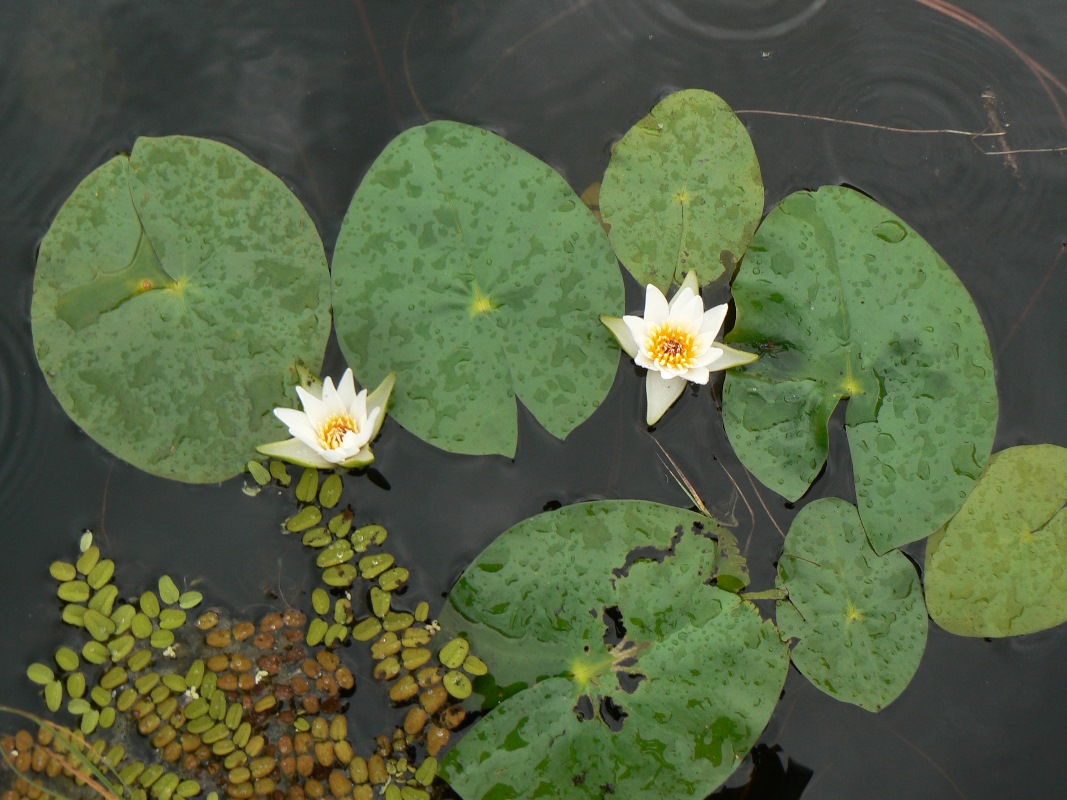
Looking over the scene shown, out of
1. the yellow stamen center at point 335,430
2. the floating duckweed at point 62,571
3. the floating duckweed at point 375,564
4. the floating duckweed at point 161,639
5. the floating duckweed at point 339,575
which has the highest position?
the yellow stamen center at point 335,430

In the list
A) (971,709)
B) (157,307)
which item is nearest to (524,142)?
(157,307)

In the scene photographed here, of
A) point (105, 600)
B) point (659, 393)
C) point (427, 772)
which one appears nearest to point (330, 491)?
point (105, 600)

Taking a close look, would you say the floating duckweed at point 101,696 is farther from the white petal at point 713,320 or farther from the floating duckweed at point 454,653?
the white petal at point 713,320

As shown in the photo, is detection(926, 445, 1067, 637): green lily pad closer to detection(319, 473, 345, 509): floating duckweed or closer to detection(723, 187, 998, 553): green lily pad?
detection(723, 187, 998, 553): green lily pad

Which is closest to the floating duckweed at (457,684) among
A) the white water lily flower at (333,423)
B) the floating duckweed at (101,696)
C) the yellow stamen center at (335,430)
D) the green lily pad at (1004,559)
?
the white water lily flower at (333,423)

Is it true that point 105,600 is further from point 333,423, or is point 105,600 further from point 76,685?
point 333,423

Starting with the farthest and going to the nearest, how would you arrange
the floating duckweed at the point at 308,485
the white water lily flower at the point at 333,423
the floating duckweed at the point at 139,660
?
the floating duckweed at the point at 308,485, the floating duckweed at the point at 139,660, the white water lily flower at the point at 333,423

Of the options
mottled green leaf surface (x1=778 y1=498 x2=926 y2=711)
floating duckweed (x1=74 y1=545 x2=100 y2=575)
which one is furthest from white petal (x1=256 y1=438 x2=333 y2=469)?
mottled green leaf surface (x1=778 y1=498 x2=926 y2=711)

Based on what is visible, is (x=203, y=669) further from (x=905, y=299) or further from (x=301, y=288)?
(x=905, y=299)
